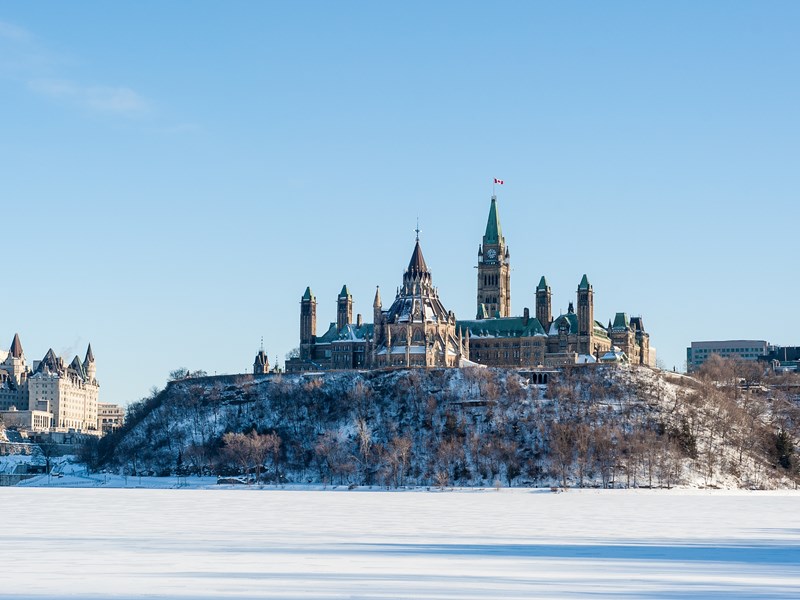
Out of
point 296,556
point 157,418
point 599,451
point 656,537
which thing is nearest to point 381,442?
point 599,451

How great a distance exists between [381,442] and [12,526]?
324 ft

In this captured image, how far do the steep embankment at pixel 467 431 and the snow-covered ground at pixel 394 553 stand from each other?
62919 millimetres

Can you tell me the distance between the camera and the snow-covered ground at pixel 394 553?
1549 inches

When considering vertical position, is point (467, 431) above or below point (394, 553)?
below

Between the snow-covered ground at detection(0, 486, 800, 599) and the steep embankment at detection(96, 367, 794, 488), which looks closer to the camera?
the snow-covered ground at detection(0, 486, 800, 599)

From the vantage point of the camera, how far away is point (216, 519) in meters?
71.7

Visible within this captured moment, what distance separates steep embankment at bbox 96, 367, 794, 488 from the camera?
485 feet

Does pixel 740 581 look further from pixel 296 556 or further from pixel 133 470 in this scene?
pixel 133 470

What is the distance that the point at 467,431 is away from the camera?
16025 centimetres

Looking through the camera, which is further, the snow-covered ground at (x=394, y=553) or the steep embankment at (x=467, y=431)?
the steep embankment at (x=467, y=431)

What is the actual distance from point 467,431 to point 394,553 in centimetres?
11083

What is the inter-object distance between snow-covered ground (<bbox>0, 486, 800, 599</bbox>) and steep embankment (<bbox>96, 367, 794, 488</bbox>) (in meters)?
62.9

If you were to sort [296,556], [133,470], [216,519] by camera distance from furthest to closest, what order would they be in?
[133,470] → [216,519] → [296,556]

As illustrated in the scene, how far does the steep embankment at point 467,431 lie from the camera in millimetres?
147750
